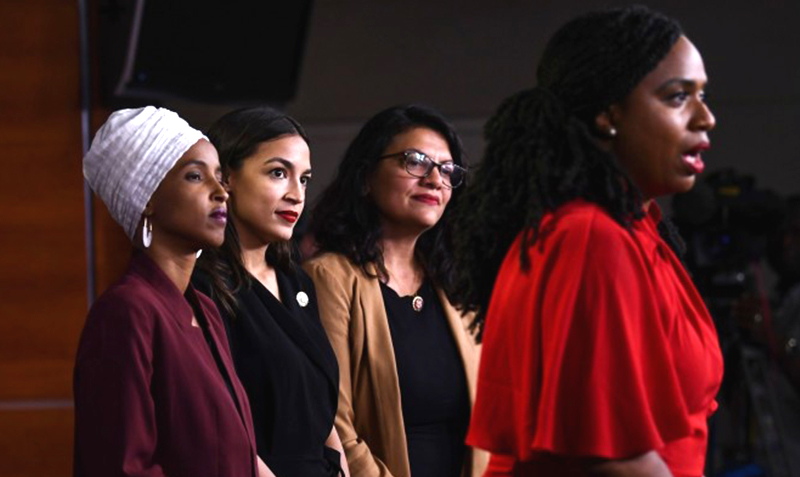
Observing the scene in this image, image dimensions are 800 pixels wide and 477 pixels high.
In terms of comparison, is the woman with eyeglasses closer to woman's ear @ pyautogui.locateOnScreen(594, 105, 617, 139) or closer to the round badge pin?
the round badge pin

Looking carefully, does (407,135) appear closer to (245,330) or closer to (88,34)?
(245,330)

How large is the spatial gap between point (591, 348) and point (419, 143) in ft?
4.46

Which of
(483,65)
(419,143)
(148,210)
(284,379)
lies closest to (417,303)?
(419,143)

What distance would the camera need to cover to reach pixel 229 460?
5.52 ft

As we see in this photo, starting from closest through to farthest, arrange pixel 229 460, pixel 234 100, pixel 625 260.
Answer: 1. pixel 625 260
2. pixel 229 460
3. pixel 234 100

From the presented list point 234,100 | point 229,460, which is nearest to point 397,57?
point 234,100

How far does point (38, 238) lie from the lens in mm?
3621

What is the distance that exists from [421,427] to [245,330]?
1.76 ft

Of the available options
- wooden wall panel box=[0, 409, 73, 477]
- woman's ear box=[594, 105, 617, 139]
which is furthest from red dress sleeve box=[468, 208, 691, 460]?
wooden wall panel box=[0, 409, 73, 477]

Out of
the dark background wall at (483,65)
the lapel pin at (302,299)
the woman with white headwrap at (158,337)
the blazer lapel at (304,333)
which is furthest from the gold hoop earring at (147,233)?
the dark background wall at (483,65)

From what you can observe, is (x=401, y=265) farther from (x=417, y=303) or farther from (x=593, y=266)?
(x=593, y=266)

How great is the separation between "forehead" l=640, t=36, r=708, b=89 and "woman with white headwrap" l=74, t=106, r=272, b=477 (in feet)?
2.13

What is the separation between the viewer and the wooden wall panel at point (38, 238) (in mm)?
3568

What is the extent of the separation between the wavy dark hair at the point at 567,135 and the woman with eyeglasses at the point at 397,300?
0.98 metres
